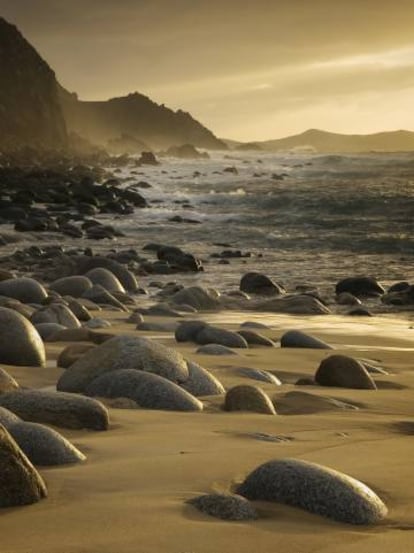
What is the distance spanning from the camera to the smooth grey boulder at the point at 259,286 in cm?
1228

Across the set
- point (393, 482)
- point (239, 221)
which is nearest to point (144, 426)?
point (393, 482)

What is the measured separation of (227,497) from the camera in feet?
7.90

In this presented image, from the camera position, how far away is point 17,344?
529 cm

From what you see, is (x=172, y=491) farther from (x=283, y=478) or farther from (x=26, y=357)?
(x=26, y=357)

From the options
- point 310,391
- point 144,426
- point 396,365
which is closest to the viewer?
point 144,426

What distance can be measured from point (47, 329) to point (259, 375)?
193cm

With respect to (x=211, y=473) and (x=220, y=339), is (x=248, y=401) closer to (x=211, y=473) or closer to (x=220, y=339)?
(x=211, y=473)

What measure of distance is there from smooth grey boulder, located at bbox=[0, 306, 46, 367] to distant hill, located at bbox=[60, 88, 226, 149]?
149322mm

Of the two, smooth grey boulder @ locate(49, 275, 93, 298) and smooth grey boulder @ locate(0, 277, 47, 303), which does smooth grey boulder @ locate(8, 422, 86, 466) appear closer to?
smooth grey boulder @ locate(0, 277, 47, 303)

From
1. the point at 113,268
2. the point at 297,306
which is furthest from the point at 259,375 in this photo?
the point at 113,268

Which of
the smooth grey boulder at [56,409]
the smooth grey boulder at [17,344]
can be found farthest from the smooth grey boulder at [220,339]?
the smooth grey boulder at [56,409]

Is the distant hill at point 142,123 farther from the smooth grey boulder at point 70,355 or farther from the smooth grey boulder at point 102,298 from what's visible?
the smooth grey boulder at point 70,355

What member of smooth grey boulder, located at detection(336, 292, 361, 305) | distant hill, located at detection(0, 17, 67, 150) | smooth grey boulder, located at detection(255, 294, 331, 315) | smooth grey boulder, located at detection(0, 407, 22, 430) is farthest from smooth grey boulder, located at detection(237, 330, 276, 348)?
distant hill, located at detection(0, 17, 67, 150)

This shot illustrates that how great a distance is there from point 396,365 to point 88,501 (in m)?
A: 4.40
